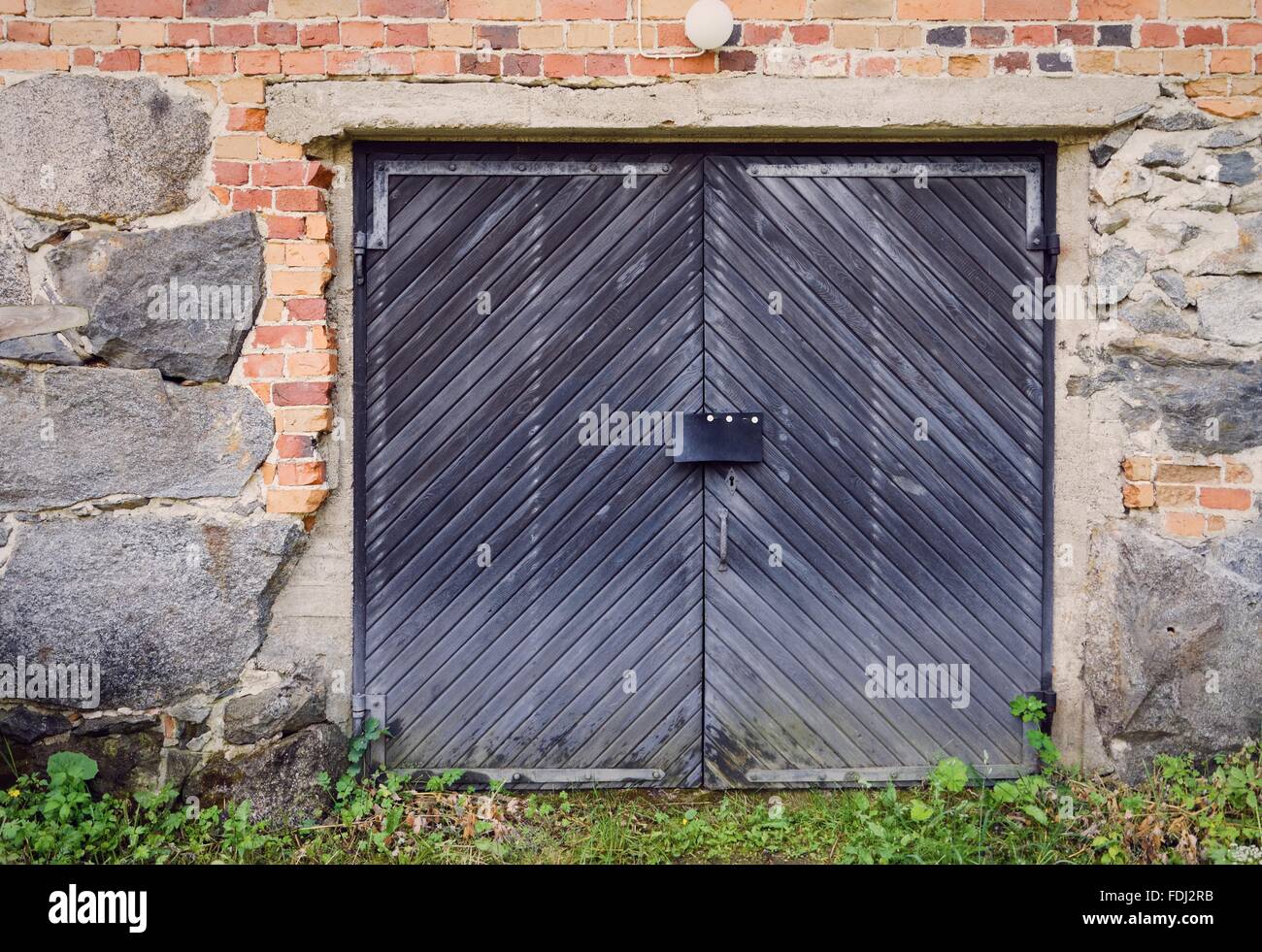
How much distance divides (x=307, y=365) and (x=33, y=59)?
57.0 inches

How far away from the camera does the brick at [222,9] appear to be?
9.80 ft

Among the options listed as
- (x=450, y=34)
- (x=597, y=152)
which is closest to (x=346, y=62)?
(x=450, y=34)

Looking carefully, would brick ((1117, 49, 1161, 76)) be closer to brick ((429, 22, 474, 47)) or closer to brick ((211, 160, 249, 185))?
brick ((429, 22, 474, 47))

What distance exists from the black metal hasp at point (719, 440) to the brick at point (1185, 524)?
5.12ft

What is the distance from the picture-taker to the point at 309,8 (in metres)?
3.00

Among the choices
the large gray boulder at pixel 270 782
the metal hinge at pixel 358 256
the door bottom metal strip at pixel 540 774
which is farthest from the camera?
the door bottom metal strip at pixel 540 774

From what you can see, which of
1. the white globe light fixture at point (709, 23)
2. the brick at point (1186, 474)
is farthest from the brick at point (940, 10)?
the brick at point (1186, 474)

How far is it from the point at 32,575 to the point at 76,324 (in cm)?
93

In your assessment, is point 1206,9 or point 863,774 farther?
point 863,774

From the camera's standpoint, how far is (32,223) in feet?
9.84

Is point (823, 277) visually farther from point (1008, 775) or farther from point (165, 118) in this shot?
point (165, 118)

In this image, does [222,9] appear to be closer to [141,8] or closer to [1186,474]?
[141,8]

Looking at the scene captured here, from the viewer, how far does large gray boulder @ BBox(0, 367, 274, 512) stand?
301cm

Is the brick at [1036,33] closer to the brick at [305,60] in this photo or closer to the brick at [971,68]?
the brick at [971,68]
